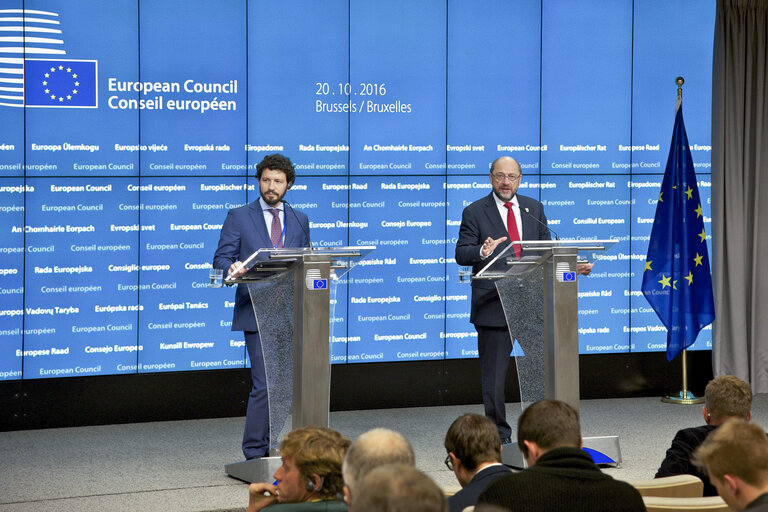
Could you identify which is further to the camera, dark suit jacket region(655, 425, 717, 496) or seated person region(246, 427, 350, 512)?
dark suit jacket region(655, 425, 717, 496)

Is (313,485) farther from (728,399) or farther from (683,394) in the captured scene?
(683,394)

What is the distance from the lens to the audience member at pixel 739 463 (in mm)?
2516

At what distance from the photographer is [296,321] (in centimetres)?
462

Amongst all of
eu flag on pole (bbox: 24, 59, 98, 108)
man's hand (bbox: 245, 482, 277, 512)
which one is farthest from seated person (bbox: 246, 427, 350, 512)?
eu flag on pole (bbox: 24, 59, 98, 108)

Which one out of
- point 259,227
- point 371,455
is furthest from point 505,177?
point 371,455

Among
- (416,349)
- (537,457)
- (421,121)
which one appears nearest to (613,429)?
(416,349)

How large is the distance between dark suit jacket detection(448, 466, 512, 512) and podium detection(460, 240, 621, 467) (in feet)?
6.36

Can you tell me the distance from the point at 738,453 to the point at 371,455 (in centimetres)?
96

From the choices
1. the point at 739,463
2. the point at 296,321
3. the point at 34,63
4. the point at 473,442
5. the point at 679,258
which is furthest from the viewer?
the point at 679,258

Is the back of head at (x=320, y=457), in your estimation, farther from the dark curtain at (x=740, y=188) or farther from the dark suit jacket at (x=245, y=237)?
the dark curtain at (x=740, y=188)

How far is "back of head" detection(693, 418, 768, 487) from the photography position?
2518 mm

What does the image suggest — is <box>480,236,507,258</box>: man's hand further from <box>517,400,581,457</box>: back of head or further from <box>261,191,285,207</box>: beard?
<box>517,400,581,457</box>: back of head

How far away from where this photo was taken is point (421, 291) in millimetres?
7629

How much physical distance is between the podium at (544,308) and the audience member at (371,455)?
8.13 ft
